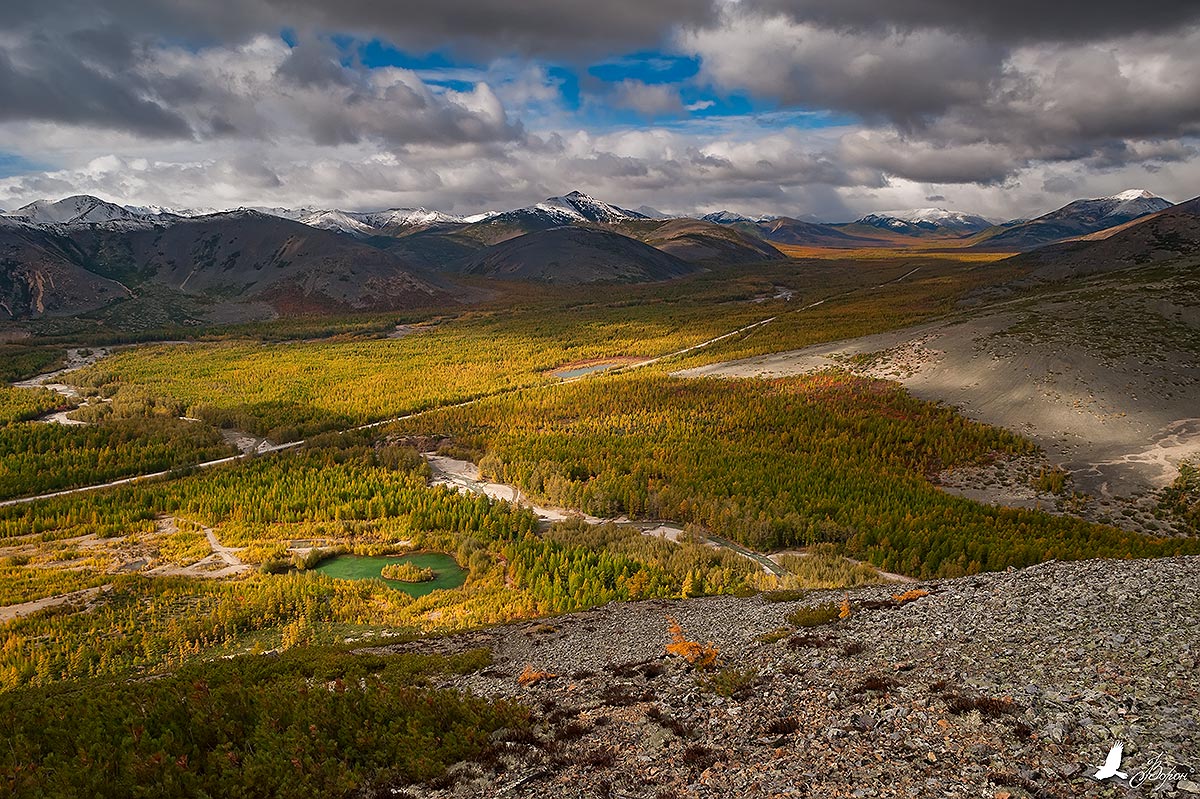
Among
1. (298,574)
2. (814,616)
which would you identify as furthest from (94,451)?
(814,616)

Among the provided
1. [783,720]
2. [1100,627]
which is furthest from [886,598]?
[783,720]

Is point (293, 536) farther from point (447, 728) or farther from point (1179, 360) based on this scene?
point (1179, 360)

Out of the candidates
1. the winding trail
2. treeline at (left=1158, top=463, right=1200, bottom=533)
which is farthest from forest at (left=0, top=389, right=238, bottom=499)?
treeline at (left=1158, top=463, right=1200, bottom=533)

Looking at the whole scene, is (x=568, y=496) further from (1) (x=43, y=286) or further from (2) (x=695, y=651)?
(1) (x=43, y=286)

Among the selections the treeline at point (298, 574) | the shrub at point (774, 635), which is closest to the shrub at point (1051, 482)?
the treeline at point (298, 574)

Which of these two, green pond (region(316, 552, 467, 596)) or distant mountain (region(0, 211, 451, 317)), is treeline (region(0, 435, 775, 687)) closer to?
green pond (region(316, 552, 467, 596))

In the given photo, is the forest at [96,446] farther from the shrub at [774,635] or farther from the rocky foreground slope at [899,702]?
the shrub at [774,635]

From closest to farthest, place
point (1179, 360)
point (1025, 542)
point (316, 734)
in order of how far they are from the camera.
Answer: point (316, 734)
point (1025, 542)
point (1179, 360)
